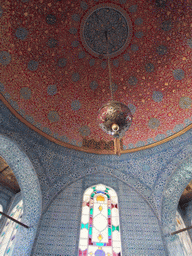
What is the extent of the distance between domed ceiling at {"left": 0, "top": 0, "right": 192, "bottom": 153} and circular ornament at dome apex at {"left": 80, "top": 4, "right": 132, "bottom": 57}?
2 cm

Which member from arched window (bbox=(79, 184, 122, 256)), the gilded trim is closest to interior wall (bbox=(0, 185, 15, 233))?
the gilded trim

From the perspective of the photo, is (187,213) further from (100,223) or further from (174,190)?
(100,223)

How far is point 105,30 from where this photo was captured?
17.6 feet

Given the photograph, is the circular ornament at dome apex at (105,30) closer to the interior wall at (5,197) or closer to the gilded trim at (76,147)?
the gilded trim at (76,147)

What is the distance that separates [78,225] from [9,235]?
224cm

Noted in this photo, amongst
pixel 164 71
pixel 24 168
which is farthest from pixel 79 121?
pixel 164 71

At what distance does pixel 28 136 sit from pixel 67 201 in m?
1.96

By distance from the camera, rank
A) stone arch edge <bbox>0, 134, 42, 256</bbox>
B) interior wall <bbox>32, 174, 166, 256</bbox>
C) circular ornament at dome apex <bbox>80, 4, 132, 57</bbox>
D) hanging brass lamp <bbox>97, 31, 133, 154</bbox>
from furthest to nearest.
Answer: circular ornament at dome apex <bbox>80, 4, 132, 57</bbox> < stone arch edge <bbox>0, 134, 42, 256</bbox> < interior wall <bbox>32, 174, 166, 256</bbox> < hanging brass lamp <bbox>97, 31, 133, 154</bbox>

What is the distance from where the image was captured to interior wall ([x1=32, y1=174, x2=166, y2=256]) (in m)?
4.01

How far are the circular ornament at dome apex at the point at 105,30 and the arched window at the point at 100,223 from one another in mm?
3923

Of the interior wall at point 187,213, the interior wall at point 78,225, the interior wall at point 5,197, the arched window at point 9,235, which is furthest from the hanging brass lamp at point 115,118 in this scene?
the interior wall at point 5,197

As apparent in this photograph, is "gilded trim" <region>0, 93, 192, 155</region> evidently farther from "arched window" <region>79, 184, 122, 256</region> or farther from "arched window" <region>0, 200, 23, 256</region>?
"arched window" <region>0, 200, 23, 256</region>

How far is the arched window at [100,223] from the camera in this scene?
4082mm

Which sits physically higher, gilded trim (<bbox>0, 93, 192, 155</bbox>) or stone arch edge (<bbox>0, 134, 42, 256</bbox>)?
gilded trim (<bbox>0, 93, 192, 155</bbox>)
